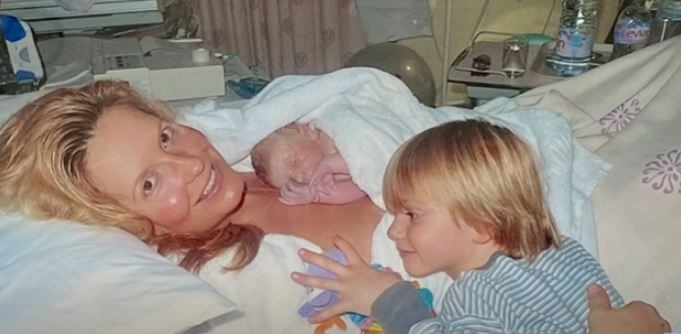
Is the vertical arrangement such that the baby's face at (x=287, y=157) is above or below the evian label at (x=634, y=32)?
below

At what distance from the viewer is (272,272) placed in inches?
42.9

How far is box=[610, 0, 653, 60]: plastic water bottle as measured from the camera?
6.29 feet

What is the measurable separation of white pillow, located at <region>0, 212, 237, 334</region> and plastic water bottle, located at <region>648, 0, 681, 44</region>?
152 cm

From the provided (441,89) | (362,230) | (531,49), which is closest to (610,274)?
(362,230)

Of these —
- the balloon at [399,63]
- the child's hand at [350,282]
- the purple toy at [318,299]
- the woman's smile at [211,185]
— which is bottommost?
the balloon at [399,63]

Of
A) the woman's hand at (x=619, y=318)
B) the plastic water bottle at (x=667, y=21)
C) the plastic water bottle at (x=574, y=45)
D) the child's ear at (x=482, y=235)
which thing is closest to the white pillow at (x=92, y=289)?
the child's ear at (x=482, y=235)

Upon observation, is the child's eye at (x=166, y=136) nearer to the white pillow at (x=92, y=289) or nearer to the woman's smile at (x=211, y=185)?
the woman's smile at (x=211, y=185)

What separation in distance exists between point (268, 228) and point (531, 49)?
133 cm

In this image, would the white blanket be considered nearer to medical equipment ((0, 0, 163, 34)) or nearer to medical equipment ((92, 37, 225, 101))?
medical equipment ((92, 37, 225, 101))

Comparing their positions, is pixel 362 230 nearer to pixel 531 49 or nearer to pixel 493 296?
pixel 493 296

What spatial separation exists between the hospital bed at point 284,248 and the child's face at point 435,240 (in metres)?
0.08

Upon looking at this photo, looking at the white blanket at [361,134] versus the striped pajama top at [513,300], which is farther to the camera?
the white blanket at [361,134]

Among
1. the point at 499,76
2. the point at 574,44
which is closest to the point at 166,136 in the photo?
the point at 499,76

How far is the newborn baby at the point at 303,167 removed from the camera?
1267 mm
